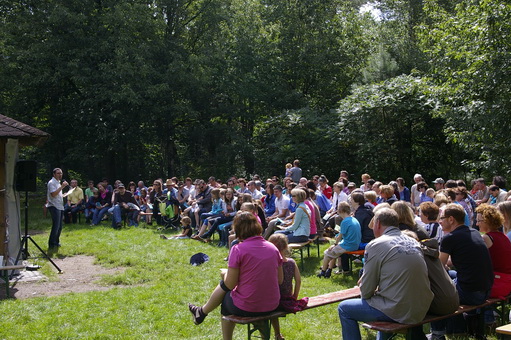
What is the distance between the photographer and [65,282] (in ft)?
27.9

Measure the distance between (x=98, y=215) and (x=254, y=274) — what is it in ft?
39.9

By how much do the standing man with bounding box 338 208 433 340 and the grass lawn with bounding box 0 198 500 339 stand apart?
1.32 meters

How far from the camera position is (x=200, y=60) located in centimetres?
2322

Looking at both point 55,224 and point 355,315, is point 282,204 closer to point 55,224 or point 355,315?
point 55,224

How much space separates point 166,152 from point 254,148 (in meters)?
5.55

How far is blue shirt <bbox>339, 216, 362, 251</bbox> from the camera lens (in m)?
7.54

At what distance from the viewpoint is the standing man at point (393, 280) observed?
396 centimetres

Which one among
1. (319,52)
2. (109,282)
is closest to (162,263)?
(109,282)

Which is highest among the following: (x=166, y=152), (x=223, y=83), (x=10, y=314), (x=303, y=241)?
(x=223, y=83)

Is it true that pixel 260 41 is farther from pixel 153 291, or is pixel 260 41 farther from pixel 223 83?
pixel 153 291

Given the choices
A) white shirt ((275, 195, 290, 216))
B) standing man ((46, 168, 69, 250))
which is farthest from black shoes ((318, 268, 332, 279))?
standing man ((46, 168, 69, 250))

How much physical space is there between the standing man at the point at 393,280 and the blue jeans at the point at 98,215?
1267cm

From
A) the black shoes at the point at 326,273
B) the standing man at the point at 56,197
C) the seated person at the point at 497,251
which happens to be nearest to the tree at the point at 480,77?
the black shoes at the point at 326,273

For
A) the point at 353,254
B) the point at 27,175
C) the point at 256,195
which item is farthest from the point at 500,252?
the point at 27,175
